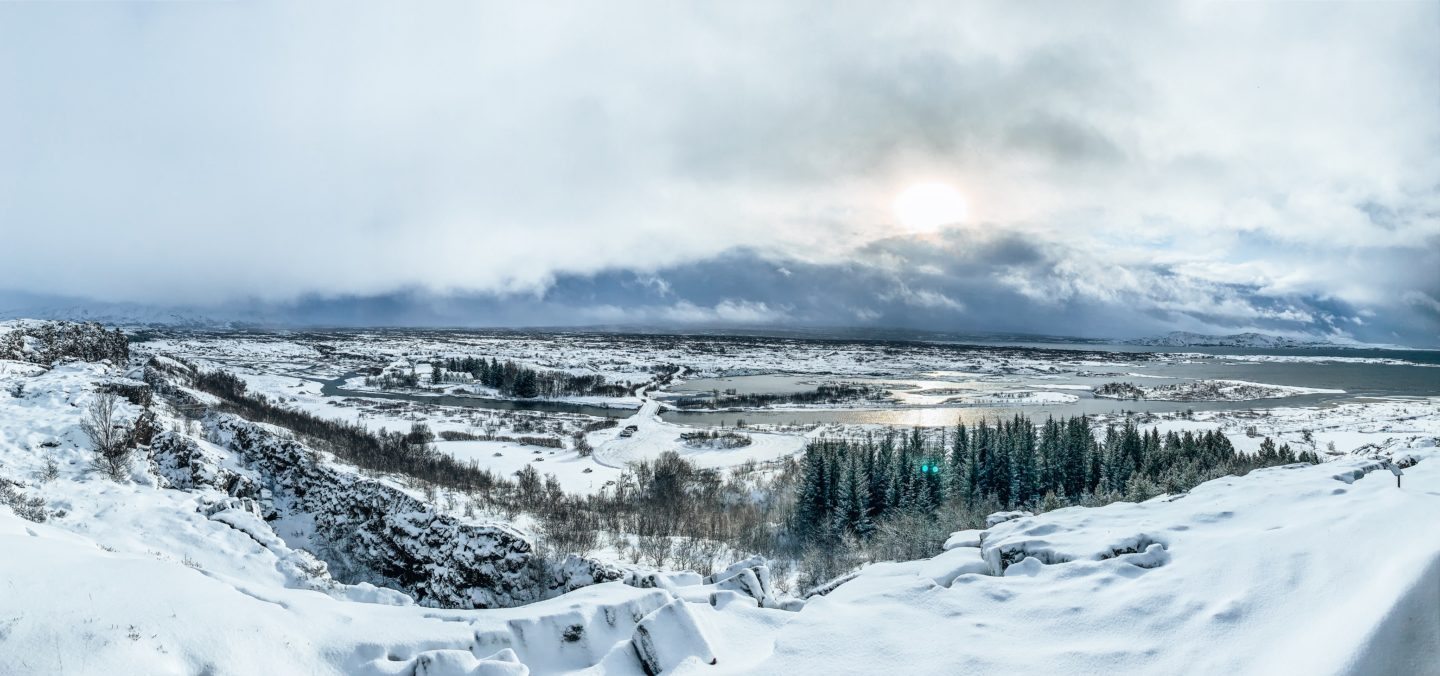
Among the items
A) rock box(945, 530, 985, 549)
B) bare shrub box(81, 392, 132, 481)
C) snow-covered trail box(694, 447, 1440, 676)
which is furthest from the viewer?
bare shrub box(81, 392, 132, 481)

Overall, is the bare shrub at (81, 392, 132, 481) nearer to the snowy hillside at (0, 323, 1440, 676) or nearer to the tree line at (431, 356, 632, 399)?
the snowy hillside at (0, 323, 1440, 676)

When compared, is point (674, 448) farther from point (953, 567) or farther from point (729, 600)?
point (953, 567)

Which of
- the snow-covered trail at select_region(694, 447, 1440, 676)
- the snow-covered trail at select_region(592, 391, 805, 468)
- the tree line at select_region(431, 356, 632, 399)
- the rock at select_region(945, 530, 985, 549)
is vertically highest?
the snow-covered trail at select_region(694, 447, 1440, 676)

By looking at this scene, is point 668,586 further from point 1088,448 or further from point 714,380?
point 714,380

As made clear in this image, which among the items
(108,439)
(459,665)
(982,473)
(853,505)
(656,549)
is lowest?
(853,505)

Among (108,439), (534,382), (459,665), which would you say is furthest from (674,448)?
(534,382)

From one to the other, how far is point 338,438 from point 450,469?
16.4 metres

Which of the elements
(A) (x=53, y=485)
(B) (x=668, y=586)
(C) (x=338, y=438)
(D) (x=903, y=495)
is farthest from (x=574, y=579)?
(C) (x=338, y=438)

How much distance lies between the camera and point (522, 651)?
12500 millimetres

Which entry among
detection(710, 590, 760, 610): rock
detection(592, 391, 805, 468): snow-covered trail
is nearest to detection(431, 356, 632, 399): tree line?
detection(592, 391, 805, 468): snow-covered trail

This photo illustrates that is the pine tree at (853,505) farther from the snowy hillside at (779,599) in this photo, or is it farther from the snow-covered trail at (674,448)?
the snow-covered trail at (674,448)

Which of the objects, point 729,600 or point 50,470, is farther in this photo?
point 50,470

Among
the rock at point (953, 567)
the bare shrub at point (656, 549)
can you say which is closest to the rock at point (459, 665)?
the rock at point (953, 567)

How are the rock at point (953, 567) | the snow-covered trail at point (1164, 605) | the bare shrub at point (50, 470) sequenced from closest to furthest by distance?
the snow-covered trail at point (1164, 605)
the rock at point (953, 567)
the bare shrub at point (50, 470)
